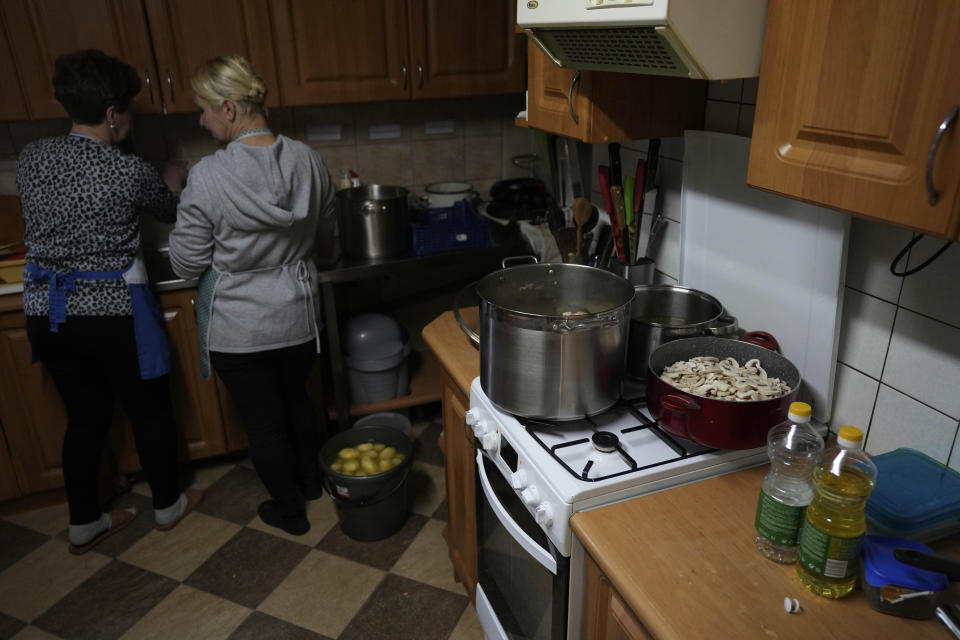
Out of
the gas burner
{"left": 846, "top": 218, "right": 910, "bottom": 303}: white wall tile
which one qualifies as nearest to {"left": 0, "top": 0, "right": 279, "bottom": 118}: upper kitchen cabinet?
the gas burner

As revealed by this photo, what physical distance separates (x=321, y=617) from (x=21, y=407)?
3.88 ft

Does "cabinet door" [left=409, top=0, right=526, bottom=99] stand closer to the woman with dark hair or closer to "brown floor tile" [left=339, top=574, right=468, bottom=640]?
the woman with dark hair

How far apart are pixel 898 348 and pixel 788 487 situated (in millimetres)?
366

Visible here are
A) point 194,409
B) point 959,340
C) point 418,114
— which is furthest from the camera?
point 418,114

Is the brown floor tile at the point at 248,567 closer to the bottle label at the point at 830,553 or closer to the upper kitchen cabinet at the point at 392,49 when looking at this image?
the upper kitchen cabinet at the point at 392,49

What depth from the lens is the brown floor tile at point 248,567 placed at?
1942mm

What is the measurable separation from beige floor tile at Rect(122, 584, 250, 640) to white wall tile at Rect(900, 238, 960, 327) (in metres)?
1.79

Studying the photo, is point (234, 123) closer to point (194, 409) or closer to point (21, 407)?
point (194, 409)

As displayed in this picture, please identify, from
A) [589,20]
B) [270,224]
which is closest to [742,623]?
[589,20]

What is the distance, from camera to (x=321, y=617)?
1847mm

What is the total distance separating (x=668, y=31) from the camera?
0.95 metres

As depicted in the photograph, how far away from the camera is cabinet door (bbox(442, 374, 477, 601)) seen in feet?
5.21

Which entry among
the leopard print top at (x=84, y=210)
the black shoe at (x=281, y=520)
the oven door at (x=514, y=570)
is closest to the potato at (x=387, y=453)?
the black shoe at (x=281, y=520)

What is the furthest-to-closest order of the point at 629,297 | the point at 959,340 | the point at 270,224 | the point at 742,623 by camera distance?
the point at 270,224
the point at 629,297
the point at 959,340
the point at 742,623
